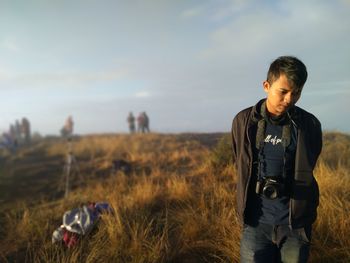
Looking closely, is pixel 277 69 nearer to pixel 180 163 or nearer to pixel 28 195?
pixel 180 163

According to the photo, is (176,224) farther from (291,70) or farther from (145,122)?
(145,122)

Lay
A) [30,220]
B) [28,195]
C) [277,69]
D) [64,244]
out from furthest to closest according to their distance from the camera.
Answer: [28,195]
[30,220]
[64,244]
[277,69]

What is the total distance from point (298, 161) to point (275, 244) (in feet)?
2.03

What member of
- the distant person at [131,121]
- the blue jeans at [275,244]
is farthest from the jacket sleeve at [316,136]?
the distant person at [131,121]

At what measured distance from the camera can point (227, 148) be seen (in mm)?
7406

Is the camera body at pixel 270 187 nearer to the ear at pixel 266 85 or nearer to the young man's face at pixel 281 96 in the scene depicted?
the young man's face at pixel 281 96

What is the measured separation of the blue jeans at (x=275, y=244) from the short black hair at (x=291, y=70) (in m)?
0.98

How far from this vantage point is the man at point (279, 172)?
93.8 inches

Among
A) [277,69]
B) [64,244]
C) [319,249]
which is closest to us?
[277,69]

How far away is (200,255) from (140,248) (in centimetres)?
72

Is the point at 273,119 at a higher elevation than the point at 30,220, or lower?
higher

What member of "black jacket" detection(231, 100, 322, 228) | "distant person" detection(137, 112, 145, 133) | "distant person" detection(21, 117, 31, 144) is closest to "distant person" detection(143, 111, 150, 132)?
"distant person" detection(137, 112, 145, 133)

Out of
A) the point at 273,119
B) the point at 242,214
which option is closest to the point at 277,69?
the point at 273,119

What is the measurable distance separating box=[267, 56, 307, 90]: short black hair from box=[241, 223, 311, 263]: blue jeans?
98 centimetres
